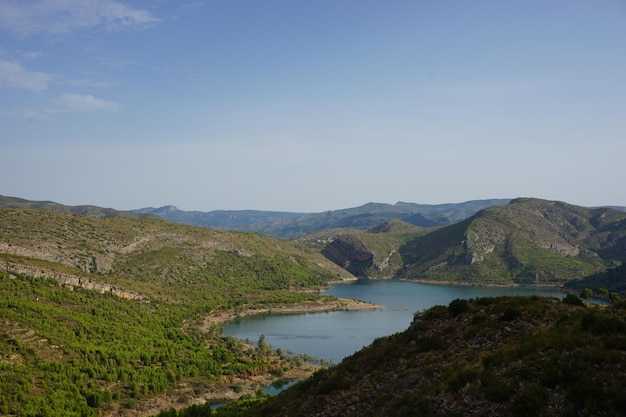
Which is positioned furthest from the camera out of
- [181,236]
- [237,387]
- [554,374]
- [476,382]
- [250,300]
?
[181,236]

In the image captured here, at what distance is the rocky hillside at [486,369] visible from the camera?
14297 millimetres

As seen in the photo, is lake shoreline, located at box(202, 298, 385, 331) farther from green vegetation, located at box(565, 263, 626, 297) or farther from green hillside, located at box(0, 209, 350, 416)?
green vegetation, located at box(565, 263, 626, 297)

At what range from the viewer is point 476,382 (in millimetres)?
16812

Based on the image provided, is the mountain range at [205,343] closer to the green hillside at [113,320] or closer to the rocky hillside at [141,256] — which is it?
the green hillside at [113,320]

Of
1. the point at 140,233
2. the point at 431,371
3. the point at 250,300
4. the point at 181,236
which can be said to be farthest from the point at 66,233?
the point at 431,371

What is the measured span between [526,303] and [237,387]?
51.0 metres

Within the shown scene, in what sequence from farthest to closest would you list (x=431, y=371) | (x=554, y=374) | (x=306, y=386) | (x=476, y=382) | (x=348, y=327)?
(x=348, y=327)
(x=306, y=386)
(x=431, y=371)
(x=476, y=382)
(x=554, y=374)

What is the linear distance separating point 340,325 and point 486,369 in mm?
101077

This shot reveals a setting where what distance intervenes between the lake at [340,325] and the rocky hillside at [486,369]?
59.7 m

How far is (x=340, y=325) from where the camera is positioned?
11544 centimetres

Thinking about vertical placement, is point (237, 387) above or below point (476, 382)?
below

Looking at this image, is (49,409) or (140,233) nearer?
(49,409)

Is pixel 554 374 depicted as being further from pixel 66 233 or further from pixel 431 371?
pixel 66 233

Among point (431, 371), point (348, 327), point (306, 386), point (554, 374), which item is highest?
point (554, 374)
